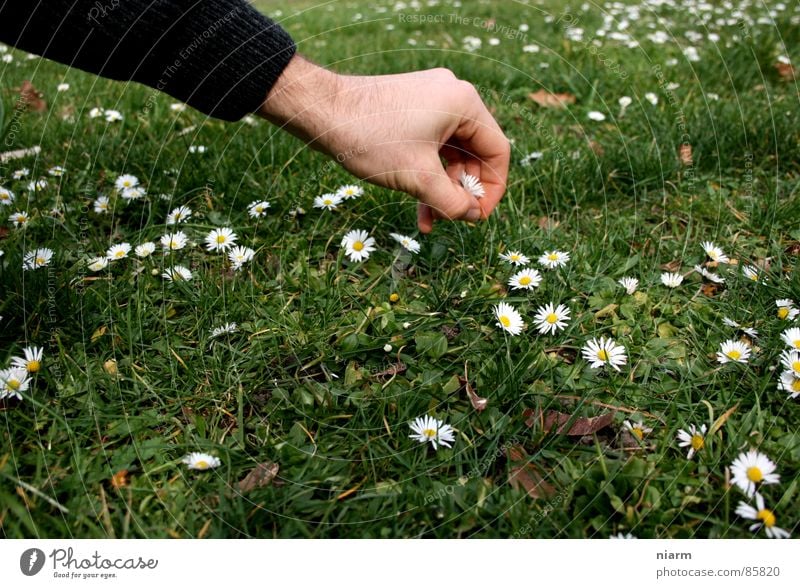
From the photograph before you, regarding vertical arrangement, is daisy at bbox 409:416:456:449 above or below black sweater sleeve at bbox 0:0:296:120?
below

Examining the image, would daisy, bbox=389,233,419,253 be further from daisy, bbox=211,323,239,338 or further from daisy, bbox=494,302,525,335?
daisy, bbox=211,323,239,338

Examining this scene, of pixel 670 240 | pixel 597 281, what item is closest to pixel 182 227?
pixel 597 281

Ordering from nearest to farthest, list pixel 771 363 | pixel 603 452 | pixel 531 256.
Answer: pixel 603 452 → pixel 771 363 → pixel 531 256

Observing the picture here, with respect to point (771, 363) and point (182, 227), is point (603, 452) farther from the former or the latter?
point (182, 227)

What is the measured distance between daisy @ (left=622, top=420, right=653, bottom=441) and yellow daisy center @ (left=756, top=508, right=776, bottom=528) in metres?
0.28

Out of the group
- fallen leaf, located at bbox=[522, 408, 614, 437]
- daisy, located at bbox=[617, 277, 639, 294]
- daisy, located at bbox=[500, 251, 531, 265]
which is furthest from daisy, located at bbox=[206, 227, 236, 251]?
daisy, located at bbox=[617, 277, 639, 294]

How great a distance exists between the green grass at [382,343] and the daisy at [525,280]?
1.4 inches

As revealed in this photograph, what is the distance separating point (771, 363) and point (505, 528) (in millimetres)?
839

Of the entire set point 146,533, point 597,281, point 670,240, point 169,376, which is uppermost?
point 670,240

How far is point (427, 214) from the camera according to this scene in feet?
6.01

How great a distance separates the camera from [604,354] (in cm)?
162

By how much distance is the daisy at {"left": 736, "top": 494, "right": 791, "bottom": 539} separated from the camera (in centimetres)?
125

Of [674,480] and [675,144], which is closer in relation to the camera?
[674,480]

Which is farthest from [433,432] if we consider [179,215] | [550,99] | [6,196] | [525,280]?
[550,99]
